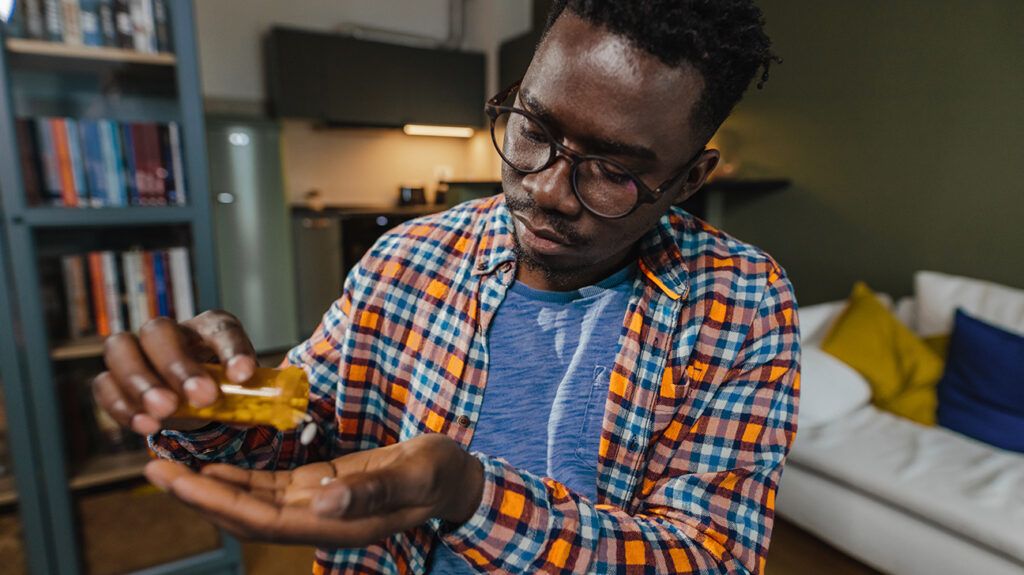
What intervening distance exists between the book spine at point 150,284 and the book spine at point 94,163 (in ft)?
0.57

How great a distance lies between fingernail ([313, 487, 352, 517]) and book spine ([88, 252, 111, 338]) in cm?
149

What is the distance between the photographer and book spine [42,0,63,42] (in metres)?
1.36

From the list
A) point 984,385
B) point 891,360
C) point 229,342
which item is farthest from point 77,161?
point 984,385

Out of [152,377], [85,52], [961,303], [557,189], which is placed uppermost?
[85,52]

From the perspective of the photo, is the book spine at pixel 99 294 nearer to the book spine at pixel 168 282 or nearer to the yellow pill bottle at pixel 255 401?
the book spine at pixel 168 282

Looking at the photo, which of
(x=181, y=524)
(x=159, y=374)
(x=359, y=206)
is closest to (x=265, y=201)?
(x=359, y=206)

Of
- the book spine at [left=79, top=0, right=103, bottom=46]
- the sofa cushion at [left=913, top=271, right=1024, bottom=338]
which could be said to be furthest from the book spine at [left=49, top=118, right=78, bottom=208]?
the sofa cushion at [left=913, top=271, right=1024, bottom=338]

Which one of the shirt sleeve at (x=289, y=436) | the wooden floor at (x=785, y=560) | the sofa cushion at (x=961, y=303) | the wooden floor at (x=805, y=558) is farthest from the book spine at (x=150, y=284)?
the sofa cushion at (x=961, y=303)

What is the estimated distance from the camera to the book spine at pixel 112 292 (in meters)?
1.50

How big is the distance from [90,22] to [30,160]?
38cm

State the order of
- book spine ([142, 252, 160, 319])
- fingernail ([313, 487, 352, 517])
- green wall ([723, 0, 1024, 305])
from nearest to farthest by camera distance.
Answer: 1. fingernail ([313, 487, 352, 517])
2. book spine ([142, 252, 160, 319])
3. green wall ([723, 0, 1024, 305])

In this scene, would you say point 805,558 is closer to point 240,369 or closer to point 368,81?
point 240,369

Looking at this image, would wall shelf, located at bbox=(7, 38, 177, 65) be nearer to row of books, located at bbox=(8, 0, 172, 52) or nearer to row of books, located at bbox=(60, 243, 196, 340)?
row of books, located at bbox=(8, 0, 172, 52)

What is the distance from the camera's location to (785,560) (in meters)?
1.87
